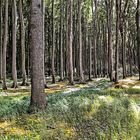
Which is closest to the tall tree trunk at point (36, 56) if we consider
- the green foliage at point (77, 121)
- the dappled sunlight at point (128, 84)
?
the green foliage at point (77, 121)

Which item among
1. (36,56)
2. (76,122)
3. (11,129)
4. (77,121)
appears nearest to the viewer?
(11,129)

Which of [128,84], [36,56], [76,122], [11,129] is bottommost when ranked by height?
[128,84]

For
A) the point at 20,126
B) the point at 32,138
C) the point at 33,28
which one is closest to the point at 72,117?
the point at 20,126

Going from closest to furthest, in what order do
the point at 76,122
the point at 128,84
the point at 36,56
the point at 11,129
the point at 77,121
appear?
the point at 11,129
the point at 76,122
the point at 77,121
the point at 36,56
the point at 128,84

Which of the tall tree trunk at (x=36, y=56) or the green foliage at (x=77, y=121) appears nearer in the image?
the green foliage at (x=77, y=121)

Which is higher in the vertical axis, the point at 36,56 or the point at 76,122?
the point at 36,56

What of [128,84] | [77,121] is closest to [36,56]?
[77,121]

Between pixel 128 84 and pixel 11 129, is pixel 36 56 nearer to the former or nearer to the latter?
pixel 11 129

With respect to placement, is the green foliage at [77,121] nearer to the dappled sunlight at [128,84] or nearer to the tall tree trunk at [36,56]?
the tall tree trunk at [36,56]

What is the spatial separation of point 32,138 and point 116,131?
7.59 ft

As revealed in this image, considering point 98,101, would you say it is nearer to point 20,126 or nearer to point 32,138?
point 20,126

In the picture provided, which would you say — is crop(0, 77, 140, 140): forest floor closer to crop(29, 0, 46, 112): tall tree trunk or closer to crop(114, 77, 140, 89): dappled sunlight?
crop(29, 0, 46, 112): tall tree trunk

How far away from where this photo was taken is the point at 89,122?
1095cm

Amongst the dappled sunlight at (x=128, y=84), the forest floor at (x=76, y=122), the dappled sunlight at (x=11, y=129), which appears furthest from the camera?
the dappled sunlight at (x=128, y=84)
